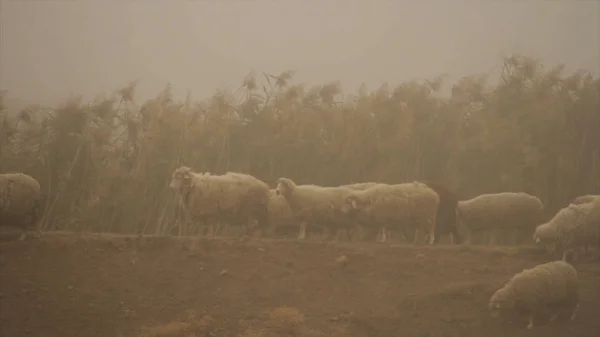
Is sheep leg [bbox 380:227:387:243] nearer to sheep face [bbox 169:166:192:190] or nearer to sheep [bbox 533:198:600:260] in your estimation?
sheep [bbox 533:198:600:260]

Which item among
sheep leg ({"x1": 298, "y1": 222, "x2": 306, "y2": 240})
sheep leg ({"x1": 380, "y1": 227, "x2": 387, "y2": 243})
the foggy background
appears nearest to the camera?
the foggy background

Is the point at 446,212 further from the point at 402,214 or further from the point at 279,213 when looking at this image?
the point at 279,213

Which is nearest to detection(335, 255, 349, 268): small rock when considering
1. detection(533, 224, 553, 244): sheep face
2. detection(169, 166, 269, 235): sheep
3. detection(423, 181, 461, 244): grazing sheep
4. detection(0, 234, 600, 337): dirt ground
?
detection(0, 234, 600, 337): dirt ground

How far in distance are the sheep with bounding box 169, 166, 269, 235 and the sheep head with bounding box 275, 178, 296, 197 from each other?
105 mm

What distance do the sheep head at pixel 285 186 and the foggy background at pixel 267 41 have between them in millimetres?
912

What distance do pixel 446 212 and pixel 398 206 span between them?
1.51 feet

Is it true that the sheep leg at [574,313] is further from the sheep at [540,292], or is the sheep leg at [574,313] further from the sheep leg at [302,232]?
the sheep leg at [302,232]

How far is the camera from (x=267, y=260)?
511 cm

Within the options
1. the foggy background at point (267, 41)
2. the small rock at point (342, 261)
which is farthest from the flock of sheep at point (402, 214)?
the foggy background at point (267, 41)

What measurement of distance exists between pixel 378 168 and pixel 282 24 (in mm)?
1546

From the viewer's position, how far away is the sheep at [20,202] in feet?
15.4

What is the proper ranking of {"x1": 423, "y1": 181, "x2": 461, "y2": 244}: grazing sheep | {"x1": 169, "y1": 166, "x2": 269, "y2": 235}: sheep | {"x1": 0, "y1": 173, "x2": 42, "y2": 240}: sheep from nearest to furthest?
{"x1": 0, "y1": 173, "x2": 42, "y2": 240}: sheep
{"x1": 169, "y1": 166, "x2": 269, "y2": 235}: sheep
{"x1": 423, "y1": 181, "x2": 461, "y2": 244}: grazing sheep

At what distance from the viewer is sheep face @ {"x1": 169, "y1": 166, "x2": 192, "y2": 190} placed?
5.21 meters

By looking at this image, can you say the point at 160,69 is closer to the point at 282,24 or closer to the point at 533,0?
the point at 282,24
